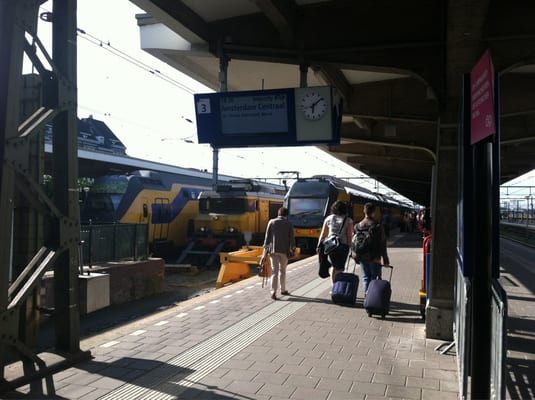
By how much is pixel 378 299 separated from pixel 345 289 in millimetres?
949

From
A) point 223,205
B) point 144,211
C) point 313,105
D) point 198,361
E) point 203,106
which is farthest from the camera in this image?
point 223,205

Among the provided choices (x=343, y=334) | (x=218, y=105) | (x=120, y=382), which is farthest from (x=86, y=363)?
(x=218, y=105)

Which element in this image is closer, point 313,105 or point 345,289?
point 313,105

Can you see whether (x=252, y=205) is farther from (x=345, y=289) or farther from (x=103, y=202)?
(x=345, y=289)

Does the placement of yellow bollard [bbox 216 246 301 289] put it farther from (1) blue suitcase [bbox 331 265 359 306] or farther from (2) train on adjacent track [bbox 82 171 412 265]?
(2) train on adjacent track [bbox 82 171 412 265]

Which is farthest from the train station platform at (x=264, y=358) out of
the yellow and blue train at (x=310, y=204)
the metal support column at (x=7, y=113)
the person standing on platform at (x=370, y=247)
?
the yellow and blue train at (x=310, y=204)

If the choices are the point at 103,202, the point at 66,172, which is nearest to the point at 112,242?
the point at 103,202

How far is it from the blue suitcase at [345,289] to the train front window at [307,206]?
12022 millimetres

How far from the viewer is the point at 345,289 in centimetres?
775

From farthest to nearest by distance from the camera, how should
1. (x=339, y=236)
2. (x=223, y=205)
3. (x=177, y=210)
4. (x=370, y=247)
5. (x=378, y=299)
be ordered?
(x=177, y=210)
(x=223, y=205)
(x=339, y=236)
(x=370, y=247)
(x=378, y=299)

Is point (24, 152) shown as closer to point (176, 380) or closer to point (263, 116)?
point (176, 380)

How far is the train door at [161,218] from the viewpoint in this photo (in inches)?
761

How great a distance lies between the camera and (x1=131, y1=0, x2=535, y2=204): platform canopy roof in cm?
523

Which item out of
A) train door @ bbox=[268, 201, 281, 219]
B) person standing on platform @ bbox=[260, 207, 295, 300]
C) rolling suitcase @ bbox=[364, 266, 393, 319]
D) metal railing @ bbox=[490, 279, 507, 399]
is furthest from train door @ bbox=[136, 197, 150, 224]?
metal railing @ bbox=[490, 279, 507, 399]
